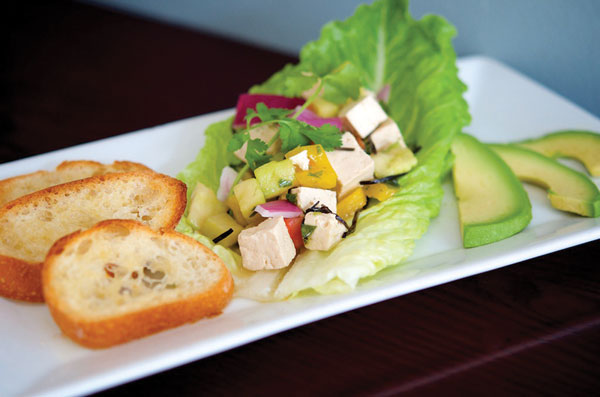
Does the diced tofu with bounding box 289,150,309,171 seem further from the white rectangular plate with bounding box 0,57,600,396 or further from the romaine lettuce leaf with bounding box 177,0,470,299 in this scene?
the white rectangular plate with bounding box 0,57,600,396

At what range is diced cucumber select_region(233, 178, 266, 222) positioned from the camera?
2.08 metres

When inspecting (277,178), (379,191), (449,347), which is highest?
(277,178)

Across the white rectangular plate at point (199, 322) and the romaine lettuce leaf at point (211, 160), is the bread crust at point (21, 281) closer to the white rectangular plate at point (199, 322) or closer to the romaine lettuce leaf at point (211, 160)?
the white rectangular plate at point (199, 322)

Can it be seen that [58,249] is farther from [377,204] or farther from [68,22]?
[68,22]

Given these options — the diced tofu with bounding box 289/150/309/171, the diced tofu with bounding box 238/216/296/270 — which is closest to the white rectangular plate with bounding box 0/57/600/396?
the diced tofu with bounding box 238/216/296/270

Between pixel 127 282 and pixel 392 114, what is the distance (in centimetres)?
170

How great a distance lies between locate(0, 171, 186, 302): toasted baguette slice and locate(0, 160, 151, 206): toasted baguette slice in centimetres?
24

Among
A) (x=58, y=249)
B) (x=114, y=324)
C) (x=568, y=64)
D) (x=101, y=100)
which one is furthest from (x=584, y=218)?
(x=101, y=100)

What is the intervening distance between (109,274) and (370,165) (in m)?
1.06

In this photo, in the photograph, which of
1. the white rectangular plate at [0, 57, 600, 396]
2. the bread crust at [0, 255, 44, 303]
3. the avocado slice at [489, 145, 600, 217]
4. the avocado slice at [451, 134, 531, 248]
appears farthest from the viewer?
the avocado slice at [489, 145, 600, 217]

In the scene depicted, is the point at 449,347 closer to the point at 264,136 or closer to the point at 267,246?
the point at 267,246

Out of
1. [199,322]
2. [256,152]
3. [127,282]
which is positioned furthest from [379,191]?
[127,282]

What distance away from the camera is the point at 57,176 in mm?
2316

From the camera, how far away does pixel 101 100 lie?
374 centimetres
